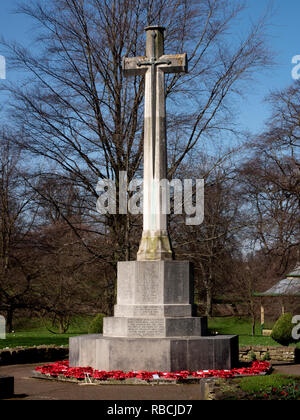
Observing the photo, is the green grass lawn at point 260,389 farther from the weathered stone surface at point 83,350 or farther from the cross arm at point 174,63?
the cross arm at point 174,63

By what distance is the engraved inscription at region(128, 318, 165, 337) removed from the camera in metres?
10.9

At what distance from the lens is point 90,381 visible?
9836 millimetres

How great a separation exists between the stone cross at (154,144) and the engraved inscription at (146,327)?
128 cm

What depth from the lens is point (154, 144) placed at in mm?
12016

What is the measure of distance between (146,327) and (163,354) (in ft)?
2.51

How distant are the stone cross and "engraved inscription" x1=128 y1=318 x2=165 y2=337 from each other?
1.28 metres

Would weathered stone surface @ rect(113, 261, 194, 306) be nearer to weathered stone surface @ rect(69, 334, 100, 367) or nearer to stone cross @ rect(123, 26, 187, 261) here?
stone cross @ rect(123, 26, 187, 261)

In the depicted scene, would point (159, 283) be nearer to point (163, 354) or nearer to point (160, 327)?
point (160, 327)

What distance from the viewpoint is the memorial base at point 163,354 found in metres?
10.4

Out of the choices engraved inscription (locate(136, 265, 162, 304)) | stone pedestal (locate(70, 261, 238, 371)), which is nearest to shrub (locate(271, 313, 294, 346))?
stone pedestal (locate(70, 261, 238, 371))

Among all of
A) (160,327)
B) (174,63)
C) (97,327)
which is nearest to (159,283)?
(160,327)

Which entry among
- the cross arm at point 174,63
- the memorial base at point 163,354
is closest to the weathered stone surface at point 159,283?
the memorial base at point 163,354

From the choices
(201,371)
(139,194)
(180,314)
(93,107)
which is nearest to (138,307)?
(180,314)
